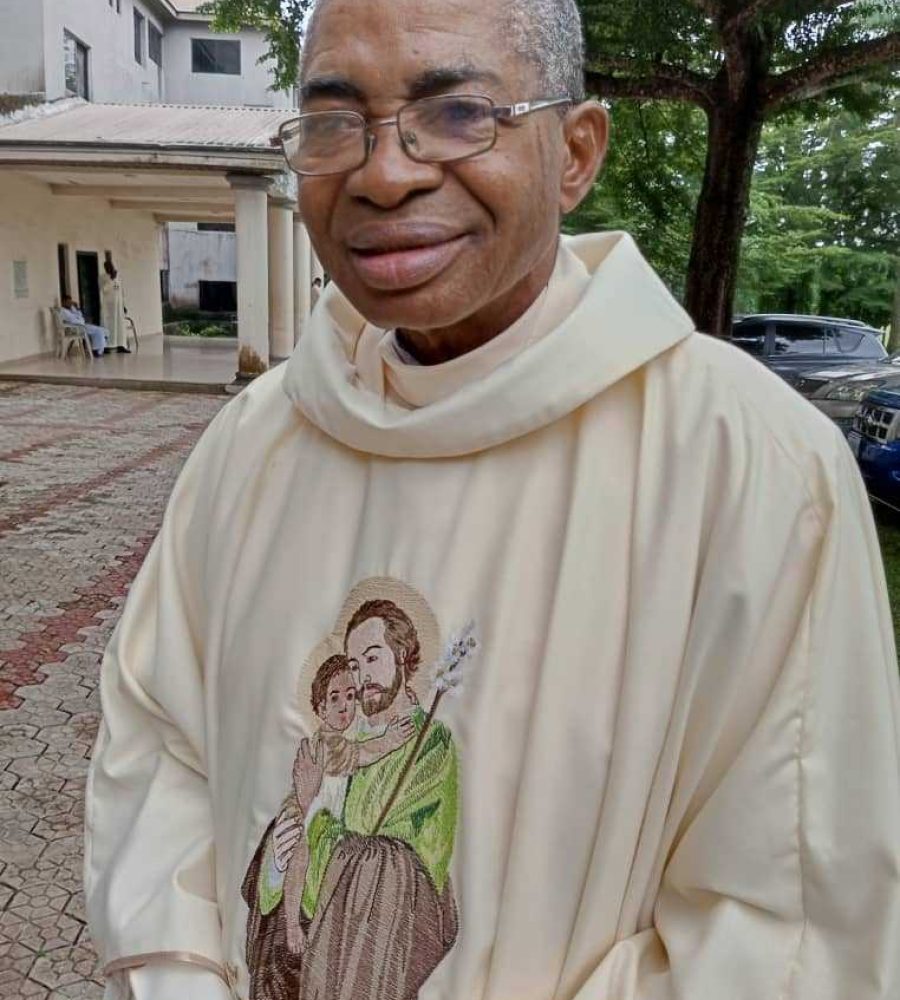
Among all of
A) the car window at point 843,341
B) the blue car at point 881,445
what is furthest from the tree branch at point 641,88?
the car window at point 843,341

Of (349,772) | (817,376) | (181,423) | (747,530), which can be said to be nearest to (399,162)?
(747,530)

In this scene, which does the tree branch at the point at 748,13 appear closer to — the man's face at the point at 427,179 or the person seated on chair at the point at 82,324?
the man's face at the point at 427,179

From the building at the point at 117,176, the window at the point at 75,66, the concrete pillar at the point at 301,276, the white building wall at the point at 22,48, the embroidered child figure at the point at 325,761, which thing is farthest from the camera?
the concrete pillar at the point at 301,276

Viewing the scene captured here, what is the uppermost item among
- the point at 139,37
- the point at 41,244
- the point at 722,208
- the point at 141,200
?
the point at 139,37

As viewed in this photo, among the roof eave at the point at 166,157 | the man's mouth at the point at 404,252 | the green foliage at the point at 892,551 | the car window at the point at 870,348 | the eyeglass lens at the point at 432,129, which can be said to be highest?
the roof eave at the point at 166,157

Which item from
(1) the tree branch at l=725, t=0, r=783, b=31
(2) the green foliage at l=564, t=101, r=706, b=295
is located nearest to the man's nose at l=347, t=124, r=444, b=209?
(1) the tree branch at l=725, t=0, r=783, b=31

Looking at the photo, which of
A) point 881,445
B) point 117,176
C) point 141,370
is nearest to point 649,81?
point 881,445

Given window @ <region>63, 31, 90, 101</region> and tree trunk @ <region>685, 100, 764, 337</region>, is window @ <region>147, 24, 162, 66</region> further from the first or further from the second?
tree trunk @ <region>685, 100, 764, 337</region>

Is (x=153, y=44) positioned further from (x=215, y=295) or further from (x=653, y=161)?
(x=653, y=161)

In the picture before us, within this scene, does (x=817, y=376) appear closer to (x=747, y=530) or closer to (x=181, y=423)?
(x=181, y=423)

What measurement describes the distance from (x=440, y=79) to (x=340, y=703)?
2.43 ft

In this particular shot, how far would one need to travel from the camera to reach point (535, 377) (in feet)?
3.72

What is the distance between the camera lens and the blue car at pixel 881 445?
7.56 metres

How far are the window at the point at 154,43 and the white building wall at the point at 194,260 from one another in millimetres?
4979
